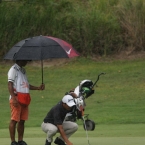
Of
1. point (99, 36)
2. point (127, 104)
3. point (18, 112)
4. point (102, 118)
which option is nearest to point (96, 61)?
point (99, 36)

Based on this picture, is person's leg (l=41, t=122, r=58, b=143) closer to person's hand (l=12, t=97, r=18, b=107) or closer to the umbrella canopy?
person's hand (l=12, t=97, r=18, b=107)

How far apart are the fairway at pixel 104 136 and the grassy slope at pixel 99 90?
8.10 feet

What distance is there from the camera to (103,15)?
1156 inches

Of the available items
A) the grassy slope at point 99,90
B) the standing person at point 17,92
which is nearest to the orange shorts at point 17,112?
the standing person at point 17,92

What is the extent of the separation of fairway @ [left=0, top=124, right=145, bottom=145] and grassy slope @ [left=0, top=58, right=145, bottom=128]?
247 centimetres

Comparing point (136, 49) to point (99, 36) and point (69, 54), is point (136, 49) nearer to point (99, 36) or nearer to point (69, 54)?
point (99, 36)

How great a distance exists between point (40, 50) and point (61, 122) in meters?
1.27

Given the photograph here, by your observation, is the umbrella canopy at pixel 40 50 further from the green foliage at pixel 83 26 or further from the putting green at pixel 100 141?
the green foliage at pixel 83 26

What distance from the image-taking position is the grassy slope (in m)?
19.1

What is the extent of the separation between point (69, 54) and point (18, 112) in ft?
4.35

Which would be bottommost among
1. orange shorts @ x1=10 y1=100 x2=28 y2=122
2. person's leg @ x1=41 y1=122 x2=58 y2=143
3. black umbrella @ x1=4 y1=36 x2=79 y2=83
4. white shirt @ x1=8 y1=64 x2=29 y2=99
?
person's leg @ x1=41 y1=122 x2=58 y2=143

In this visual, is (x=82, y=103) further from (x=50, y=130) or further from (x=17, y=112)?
(x=17, y=112)

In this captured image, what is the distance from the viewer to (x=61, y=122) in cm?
1117

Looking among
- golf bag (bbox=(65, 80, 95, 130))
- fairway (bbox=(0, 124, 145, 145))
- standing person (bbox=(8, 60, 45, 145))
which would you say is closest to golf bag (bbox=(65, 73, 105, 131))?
golf bag (bbox=(65, 80, 95, 130))
